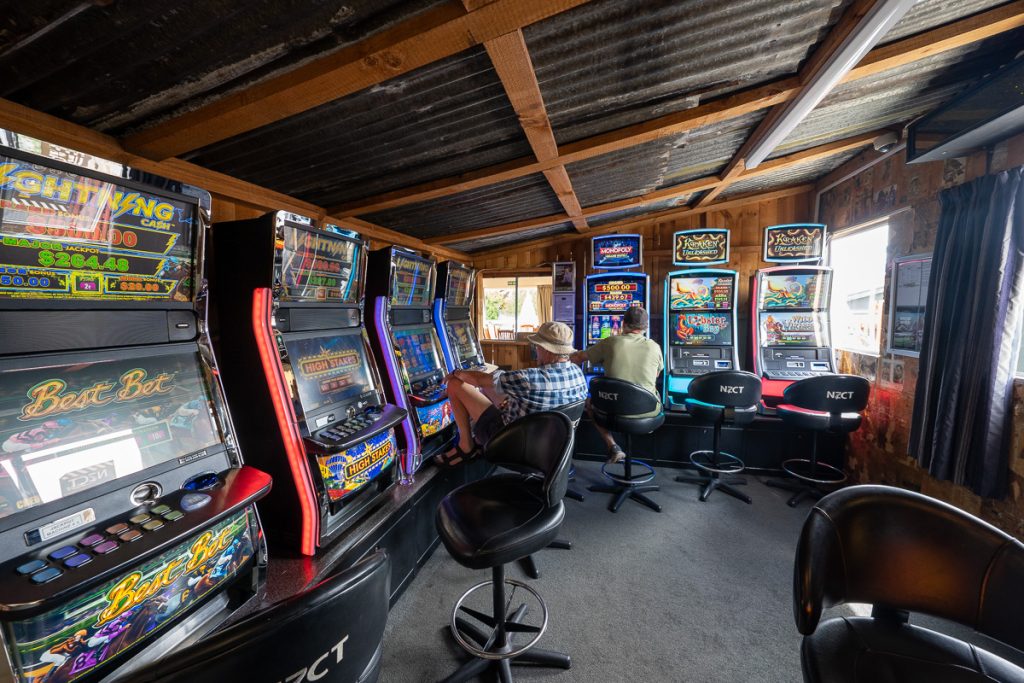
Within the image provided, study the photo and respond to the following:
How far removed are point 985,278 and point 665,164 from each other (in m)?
2.16

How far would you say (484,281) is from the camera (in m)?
6.38

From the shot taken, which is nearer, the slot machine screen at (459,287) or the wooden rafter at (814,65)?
the wooden rafter at (814,65)

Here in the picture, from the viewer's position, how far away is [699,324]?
418 cm

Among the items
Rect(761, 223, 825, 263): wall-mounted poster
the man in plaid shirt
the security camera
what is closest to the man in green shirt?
the man in plaid shirt

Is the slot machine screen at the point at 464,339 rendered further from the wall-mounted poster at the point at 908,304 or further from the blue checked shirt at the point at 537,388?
the wall-mounted poster at the point at 908,304

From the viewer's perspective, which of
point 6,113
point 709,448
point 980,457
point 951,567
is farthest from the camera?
point 709,448

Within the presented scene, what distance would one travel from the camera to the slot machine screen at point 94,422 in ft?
3.05

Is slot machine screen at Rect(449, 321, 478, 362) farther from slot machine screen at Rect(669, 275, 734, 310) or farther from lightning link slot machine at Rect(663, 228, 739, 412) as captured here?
slot machine screen at Rect(669, 275, 734, 310)

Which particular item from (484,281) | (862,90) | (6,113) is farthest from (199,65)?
(484,281)

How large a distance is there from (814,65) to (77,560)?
3.51 m

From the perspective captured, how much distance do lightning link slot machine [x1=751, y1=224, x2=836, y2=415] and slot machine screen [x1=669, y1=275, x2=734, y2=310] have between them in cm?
27

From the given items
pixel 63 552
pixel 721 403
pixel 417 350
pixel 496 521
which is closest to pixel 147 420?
pixel 63 552

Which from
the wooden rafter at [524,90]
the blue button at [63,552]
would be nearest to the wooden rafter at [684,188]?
the wooden rafter at [524,90]

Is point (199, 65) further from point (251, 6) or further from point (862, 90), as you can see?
point (862, 90)
